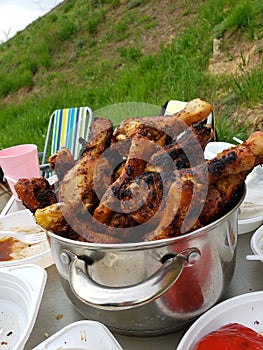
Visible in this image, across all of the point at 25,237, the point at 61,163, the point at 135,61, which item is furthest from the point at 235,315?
the point at 135,61

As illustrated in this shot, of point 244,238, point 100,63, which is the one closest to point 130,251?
point 244,238

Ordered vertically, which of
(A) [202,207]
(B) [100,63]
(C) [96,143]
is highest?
(C) [96,143]

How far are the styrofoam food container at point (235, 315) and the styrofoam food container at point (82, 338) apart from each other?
155mm

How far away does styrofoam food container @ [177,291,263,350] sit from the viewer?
0.70 metres

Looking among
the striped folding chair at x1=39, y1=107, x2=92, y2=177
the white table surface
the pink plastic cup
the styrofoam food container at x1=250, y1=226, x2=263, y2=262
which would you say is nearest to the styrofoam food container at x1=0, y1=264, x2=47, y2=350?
the white table surface

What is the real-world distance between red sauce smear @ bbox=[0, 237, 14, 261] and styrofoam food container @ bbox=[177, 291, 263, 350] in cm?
56

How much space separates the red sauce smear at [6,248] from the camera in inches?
41.3

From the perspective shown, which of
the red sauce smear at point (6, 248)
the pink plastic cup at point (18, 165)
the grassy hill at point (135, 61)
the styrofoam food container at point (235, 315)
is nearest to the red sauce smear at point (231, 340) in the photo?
the styrofoam food container at point (235, 315)

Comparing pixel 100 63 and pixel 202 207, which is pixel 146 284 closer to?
pixel 202 207

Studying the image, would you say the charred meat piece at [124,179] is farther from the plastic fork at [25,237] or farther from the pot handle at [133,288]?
the plastic fork at [25,237]

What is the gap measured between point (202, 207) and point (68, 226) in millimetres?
245

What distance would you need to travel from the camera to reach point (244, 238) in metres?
1.05

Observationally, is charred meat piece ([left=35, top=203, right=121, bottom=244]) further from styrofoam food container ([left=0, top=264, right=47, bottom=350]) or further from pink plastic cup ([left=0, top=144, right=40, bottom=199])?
pink plastic cup ([left=0, top=144, right=40, bottom=199])

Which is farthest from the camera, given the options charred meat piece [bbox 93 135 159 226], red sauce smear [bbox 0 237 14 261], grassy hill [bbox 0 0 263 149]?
grassy hill [bbox 0 0 263 149]
